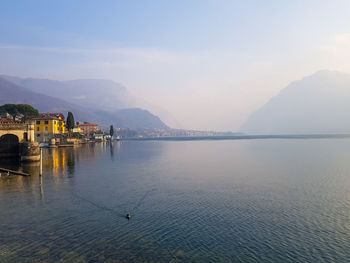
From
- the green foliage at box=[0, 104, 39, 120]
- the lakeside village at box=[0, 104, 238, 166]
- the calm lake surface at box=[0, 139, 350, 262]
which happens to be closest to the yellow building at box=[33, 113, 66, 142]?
the lakeside village at box=[0, 104, 238, 166]

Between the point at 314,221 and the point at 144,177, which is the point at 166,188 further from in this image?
the point at 314,221

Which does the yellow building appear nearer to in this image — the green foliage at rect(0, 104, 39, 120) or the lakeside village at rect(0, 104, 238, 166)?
the lakeside village at rect(0, 104, 238, 166)

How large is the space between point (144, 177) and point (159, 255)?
110 feet

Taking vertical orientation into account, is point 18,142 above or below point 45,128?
below

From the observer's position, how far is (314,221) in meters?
25.5

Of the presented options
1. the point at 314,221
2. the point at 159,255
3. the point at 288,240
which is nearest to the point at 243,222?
the point at 288,240

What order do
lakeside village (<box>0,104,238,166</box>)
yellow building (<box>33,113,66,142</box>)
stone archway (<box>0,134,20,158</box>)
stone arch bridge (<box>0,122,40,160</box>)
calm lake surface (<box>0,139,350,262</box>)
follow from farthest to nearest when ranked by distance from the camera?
yellow building (<box>33,113,66,142</box>) < stone archway (<box>0,134,20,158</box>) < lakeside village (<box>0,104,238,166</box>) < stone arch bridge (<box>0,122,40,160</box>) < calm lake surface (<box>0,139,350,262</box>)

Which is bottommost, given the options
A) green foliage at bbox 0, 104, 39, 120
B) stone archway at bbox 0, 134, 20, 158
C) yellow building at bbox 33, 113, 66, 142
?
stone archway at bbox 0, 134, 20, 158

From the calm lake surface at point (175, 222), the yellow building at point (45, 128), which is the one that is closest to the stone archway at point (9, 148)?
the calm lake surface at point (175, 222)

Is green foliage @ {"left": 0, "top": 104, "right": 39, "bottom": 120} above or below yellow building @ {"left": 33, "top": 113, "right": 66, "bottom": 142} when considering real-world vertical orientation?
above

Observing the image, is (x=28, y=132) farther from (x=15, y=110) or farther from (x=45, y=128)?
(x=45, y=128)

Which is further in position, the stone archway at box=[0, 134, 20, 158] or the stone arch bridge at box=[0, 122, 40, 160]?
the stone archway at box=[0, 134, 20, 158]

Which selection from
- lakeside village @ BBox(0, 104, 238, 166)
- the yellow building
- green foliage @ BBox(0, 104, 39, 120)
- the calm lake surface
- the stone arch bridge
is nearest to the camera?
the calm lake surface

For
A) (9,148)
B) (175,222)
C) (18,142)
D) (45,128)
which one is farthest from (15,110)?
(175,222)
